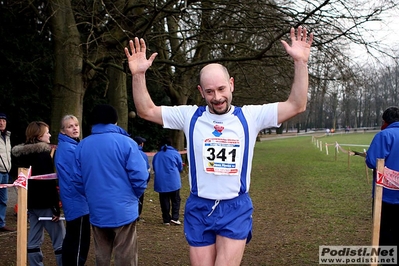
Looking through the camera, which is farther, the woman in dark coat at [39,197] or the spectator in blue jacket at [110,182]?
the woman in dark coat at [39,197]

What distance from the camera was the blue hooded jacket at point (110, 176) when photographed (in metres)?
4.51

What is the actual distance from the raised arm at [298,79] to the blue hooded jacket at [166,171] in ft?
20.3

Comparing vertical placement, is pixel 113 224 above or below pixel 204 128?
below

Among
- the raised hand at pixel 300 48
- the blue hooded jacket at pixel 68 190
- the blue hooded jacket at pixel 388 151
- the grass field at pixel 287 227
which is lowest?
the grass field at pixel 287 227

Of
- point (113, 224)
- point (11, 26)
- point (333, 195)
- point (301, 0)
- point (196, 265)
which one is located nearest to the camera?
point (196, 265)

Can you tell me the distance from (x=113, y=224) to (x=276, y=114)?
205 centimetres

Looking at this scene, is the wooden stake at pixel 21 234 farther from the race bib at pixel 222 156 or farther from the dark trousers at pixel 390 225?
the dark trousers at pixel 390 225

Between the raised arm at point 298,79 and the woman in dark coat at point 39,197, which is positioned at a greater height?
the raised arm at point 298,79

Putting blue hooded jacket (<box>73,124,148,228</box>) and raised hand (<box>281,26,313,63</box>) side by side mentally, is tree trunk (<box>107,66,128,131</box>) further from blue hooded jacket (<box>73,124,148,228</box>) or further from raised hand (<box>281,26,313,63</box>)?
raised hand (<box>281,26,313,63</box>)

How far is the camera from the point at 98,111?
469 cm

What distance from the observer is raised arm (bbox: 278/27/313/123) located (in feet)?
11.0

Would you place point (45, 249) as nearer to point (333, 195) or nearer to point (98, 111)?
point (98, 111)

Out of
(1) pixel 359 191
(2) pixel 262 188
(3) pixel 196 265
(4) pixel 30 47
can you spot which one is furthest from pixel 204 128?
(4) pixel 30 47

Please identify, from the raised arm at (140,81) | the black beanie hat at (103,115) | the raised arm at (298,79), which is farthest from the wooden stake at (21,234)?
the raised arm at (298,79)
